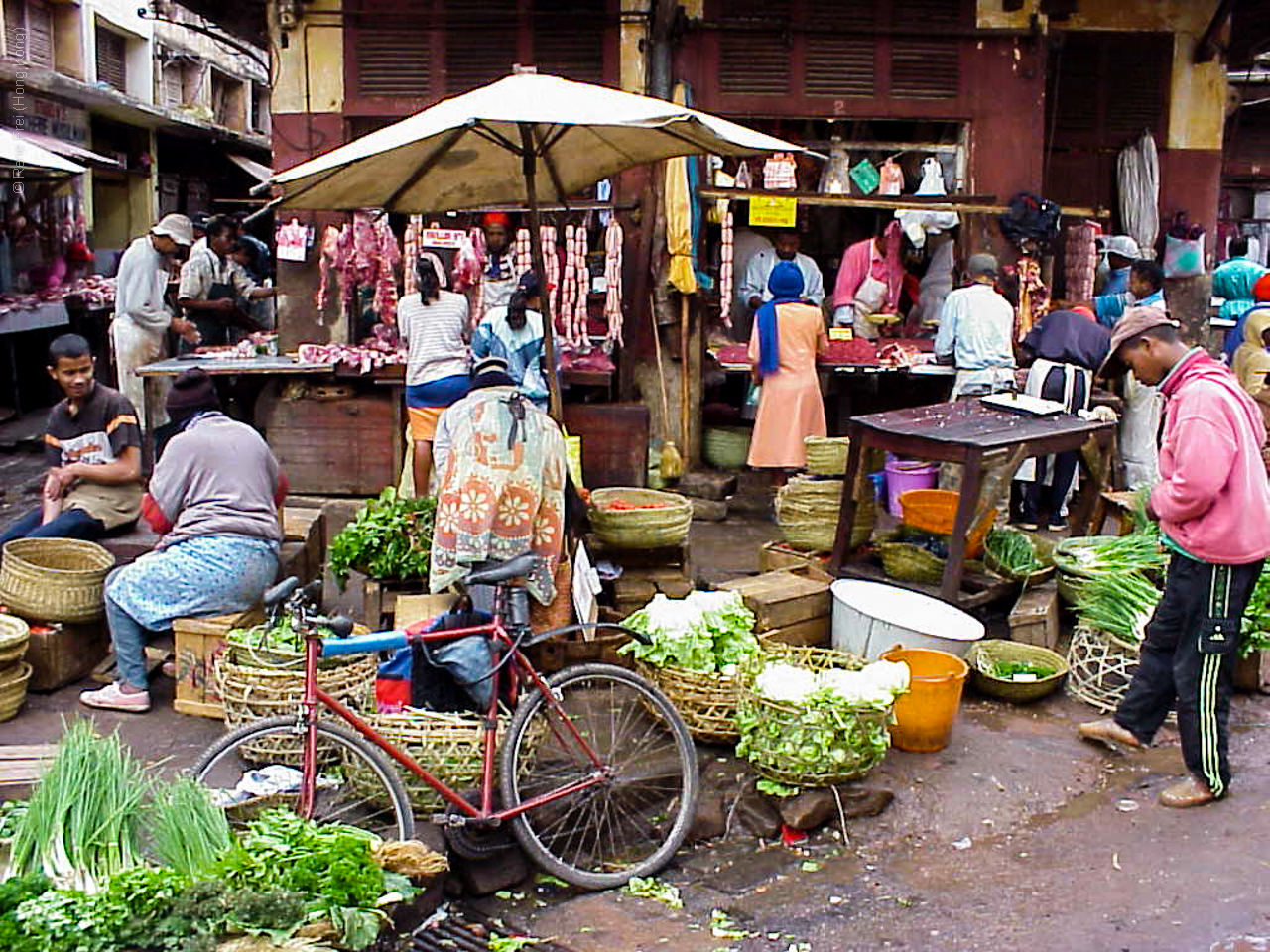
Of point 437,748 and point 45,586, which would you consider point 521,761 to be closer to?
point 437,748

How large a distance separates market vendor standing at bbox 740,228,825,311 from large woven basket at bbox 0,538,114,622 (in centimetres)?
604

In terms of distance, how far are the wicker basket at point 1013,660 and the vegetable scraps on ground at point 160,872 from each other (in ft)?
10.7

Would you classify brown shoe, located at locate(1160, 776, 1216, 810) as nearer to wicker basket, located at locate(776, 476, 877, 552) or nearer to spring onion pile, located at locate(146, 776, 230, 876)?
wicker basket, located at locate(776, 476, 877, 552)

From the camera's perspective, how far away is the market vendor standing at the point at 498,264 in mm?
10000

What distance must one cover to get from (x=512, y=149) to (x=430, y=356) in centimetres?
305

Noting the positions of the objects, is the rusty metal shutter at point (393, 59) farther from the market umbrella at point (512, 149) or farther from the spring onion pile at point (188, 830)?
the spring onion pile at point (188, 830)

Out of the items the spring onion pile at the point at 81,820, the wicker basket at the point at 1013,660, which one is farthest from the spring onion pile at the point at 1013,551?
the spring onion pile at the point at 81,820

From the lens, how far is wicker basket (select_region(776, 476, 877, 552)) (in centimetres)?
775

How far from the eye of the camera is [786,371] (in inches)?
401

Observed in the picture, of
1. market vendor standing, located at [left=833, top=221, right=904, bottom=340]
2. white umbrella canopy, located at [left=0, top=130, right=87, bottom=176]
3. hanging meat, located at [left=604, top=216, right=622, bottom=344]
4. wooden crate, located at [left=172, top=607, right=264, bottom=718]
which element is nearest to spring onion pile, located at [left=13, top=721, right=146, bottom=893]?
wooden crate, located at [left=172, top=607, right=264, bottom=718]

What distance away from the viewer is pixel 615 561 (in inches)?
277

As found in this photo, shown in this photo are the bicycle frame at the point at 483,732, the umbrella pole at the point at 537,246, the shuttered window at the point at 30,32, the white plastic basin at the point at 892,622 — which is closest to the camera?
the bicycle frame at the point at 483,732

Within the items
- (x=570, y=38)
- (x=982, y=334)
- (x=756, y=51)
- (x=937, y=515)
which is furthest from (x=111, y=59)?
(x=937, y=515)

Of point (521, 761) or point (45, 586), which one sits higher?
point (45, 586)
